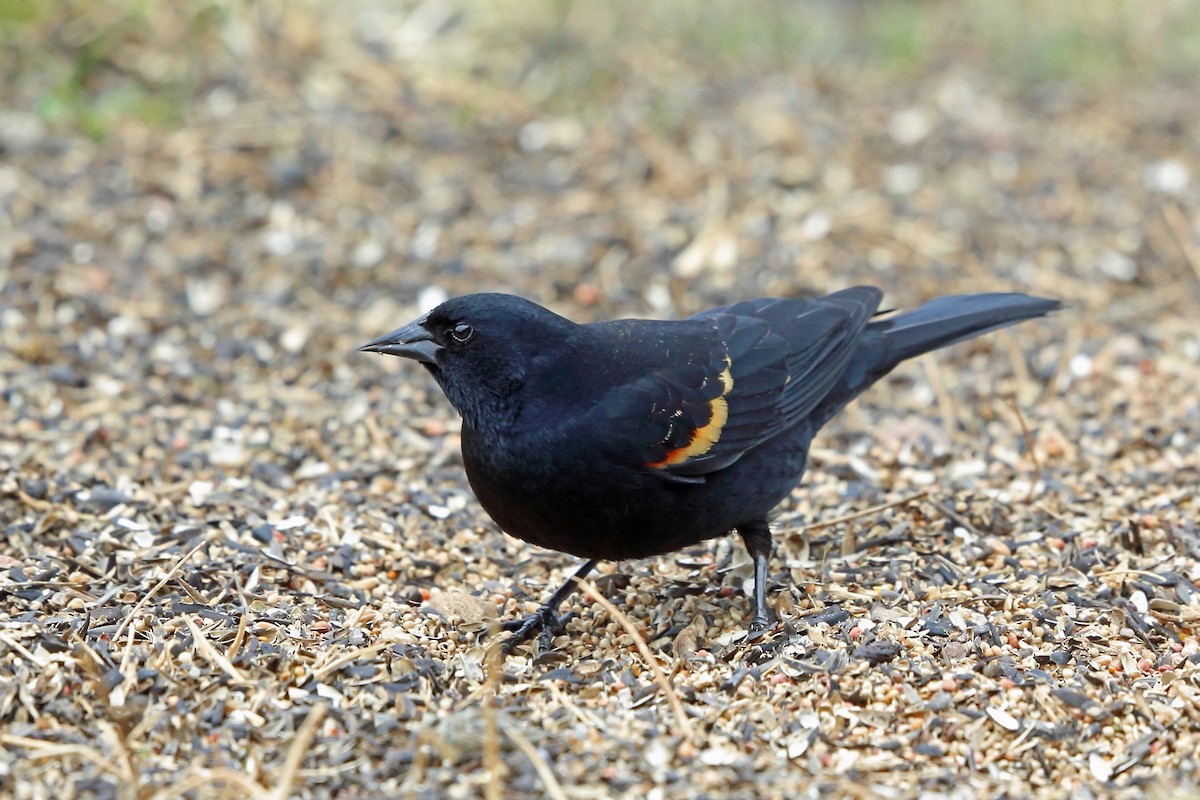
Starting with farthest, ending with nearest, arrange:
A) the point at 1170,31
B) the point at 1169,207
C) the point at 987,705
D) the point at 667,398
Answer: the point at 1170,31
the point at 1169,207
the point at 667,398
the point at 987,705

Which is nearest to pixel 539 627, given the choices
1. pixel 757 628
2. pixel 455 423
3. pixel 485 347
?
pixel 757 628

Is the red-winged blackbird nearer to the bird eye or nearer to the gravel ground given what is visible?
the bird eye

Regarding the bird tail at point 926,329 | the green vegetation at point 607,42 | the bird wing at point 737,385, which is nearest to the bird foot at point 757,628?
the bird wing at point 737,385

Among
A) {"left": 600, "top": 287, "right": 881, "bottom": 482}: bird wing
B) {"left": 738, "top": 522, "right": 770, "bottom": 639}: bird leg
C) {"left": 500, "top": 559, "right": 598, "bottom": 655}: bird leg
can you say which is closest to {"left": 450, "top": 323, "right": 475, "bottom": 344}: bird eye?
{"left": 600, "top": 287, "right": 881, "bottom": 482}: bird wing

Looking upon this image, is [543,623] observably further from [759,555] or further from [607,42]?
[607,42]

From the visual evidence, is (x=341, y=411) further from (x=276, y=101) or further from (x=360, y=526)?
(x=276, y=101)

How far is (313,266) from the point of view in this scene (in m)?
6.55

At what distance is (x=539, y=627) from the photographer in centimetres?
414

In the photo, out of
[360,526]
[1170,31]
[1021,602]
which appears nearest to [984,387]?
[1021,602]

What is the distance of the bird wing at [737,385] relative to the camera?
392 cm

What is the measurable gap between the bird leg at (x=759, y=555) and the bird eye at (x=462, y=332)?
3.42ft

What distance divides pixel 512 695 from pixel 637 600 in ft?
2.72

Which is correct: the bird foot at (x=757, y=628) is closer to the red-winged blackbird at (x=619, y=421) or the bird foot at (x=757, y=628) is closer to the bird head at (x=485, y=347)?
the red-winged blackbird at (x=619, y=421)

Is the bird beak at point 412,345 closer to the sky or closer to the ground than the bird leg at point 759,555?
closer to the sky
